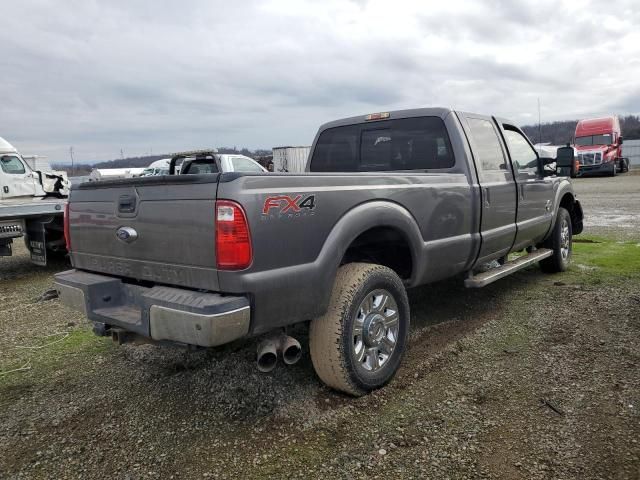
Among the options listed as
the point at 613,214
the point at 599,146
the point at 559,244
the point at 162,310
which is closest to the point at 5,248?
the point at 162,310

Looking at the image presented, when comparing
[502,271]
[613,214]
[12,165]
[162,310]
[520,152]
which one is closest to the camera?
[162,310]

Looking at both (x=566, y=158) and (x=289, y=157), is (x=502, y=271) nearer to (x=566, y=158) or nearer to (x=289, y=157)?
(x=566, y=158)

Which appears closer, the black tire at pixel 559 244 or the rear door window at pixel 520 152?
the rear door window at pixel 520 152

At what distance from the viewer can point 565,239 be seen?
6668 mm

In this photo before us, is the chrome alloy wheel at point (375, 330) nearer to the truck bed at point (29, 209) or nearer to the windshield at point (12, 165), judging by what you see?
the truck bed at point (29, 209)

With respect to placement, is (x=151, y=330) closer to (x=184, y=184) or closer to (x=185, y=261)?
(x=185, y=261)

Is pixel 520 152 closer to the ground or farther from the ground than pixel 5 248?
farther from the ground

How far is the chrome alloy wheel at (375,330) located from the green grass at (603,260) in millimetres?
3612

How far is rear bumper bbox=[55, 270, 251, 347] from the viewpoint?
2617mm

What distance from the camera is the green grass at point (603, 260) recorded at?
6242 millimetres

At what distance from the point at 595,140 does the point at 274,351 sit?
3219 centimetres

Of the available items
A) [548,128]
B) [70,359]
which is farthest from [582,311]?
[548,128]

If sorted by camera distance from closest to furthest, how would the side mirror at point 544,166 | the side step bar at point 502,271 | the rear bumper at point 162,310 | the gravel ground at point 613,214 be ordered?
1. the rear bumper at point 162,310
2. the side step bar at point 502,271
3. the side mirror at point 544,166
4. the gravel ground at point 613,214

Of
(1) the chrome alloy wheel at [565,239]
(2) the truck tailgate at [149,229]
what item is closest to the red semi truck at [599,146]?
(1) the chrome alloy wheel at [565,239]
